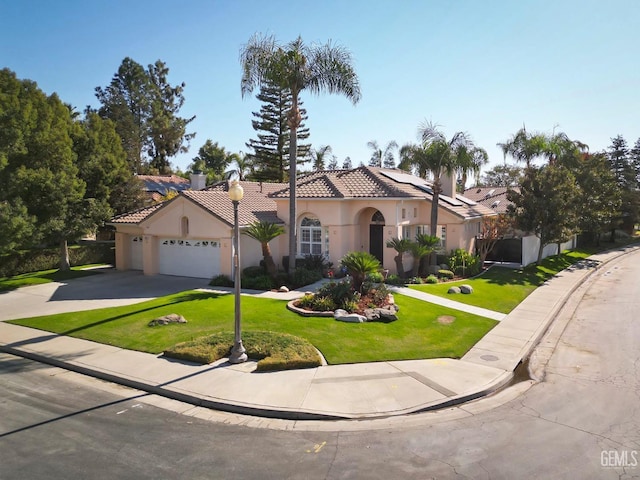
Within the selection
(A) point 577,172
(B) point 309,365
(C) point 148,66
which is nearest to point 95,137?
(B) point 309,365

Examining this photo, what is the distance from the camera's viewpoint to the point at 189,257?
22.1 meters

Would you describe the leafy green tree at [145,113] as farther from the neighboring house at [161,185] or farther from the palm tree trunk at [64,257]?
the palm tree trunk at [64,257]

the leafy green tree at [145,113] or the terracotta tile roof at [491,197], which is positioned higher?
the leafy green tree at [145,113]

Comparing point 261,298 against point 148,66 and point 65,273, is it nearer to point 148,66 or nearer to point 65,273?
point 65,273

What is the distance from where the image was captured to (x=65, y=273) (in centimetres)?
2364

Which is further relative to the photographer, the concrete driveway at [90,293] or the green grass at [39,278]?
the green grass at [39,278]

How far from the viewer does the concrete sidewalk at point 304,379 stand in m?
8.77

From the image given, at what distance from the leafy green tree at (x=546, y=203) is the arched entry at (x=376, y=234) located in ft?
25.2

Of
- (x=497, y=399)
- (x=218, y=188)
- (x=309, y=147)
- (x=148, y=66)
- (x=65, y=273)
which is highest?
(x=148, y=66)

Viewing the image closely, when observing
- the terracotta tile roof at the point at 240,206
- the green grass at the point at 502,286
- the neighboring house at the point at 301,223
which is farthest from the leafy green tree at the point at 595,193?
the terracotta tile roof at the point at 240,206

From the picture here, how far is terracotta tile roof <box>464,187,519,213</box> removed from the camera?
116 ft

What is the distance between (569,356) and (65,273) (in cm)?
2286
